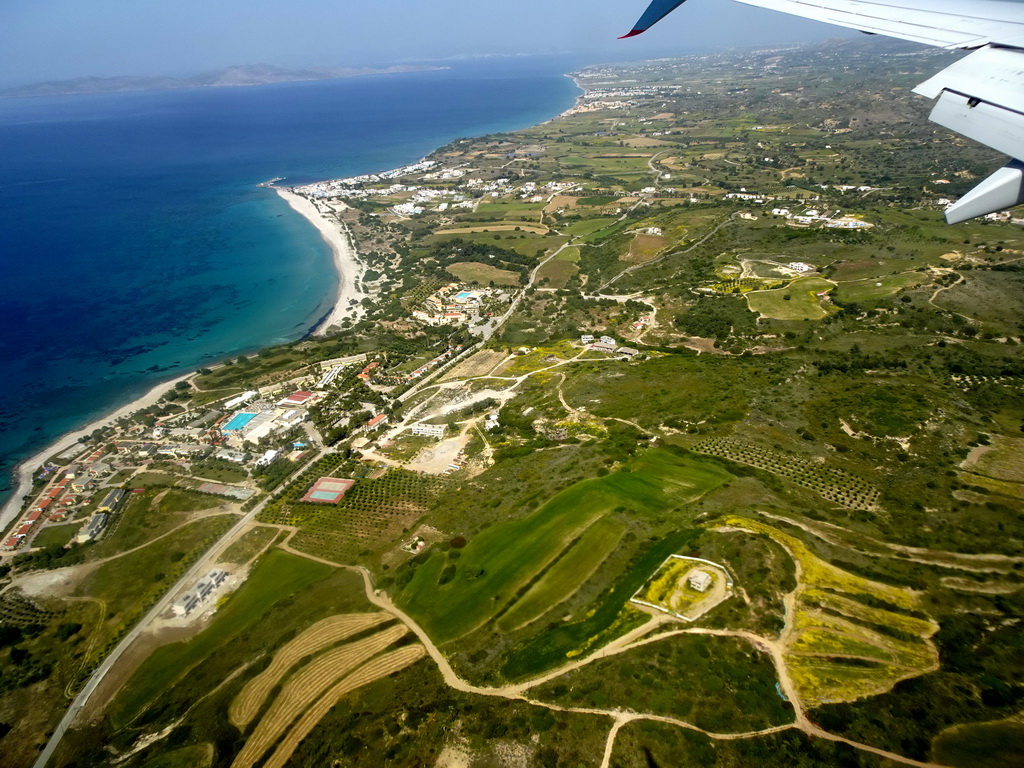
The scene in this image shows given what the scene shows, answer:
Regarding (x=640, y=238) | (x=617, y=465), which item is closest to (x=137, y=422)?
(x=617, y=465)

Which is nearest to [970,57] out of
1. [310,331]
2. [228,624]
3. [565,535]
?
[565,535]

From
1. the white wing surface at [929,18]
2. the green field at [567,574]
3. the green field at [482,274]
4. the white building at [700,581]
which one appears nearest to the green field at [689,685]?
the white building at [700,581]

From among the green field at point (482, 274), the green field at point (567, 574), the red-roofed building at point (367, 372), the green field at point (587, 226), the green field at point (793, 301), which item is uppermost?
the green field at point (567, 574)

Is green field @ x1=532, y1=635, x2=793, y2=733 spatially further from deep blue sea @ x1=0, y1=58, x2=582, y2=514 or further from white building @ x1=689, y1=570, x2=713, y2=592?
deep blue sea @ x1=0, y1=58, x2=582, y2=514

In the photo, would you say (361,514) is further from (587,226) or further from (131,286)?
(587,226)

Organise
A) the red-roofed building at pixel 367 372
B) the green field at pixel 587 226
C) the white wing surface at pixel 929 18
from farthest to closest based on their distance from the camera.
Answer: the green field at pixel 587 226
the red-roofed building at pixel 367 372
the white wing surface at pixel 929 18

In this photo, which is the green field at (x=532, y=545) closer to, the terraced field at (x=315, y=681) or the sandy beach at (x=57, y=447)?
the terraced field at (x=315, y=681)

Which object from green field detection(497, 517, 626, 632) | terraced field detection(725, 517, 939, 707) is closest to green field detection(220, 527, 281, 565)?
green field detection(497, 517, 626, 632)
